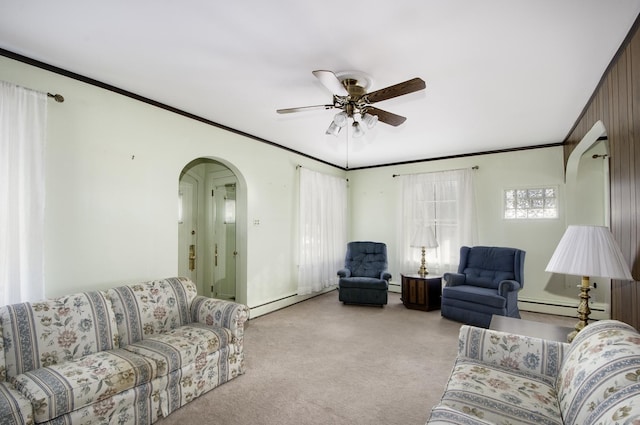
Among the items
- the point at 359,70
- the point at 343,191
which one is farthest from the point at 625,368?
the point at 343,191

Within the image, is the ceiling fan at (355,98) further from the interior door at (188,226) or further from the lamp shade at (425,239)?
the interior door at (188,226)

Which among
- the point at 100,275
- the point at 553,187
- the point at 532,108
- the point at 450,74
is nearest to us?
the point at 450,74

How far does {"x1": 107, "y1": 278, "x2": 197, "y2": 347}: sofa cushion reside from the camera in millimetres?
2523

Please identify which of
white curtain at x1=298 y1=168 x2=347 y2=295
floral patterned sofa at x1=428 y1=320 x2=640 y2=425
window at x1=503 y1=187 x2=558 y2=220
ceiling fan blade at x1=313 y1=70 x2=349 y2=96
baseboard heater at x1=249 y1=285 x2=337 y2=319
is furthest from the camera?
white curtain at x1=298 y1=168 x2=347 y2=295

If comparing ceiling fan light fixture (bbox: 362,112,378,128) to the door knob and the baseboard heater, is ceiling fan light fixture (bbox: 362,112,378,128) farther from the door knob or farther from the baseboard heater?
the door knob

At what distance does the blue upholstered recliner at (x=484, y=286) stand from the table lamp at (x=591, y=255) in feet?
7.11

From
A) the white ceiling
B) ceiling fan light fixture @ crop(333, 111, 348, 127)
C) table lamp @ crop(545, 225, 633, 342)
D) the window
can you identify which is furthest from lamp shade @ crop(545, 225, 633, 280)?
the window

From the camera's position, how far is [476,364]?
6.39ft

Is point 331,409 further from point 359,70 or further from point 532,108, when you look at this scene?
point 532,108

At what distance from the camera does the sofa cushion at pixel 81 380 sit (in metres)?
1.70

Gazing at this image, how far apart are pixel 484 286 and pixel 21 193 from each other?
5.05m

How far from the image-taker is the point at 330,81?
7.41ft

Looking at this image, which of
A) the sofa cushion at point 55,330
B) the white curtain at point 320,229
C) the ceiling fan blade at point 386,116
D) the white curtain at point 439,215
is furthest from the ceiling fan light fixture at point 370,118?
the white curtain at point 439,215

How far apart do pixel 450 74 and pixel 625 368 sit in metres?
2.20
